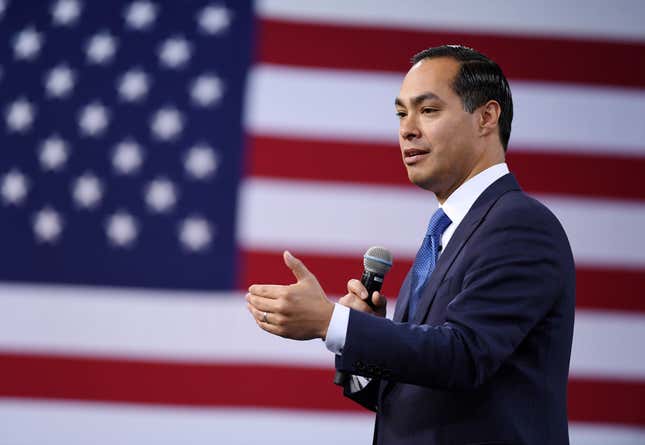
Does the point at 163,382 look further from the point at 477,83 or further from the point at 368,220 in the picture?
the point at 477,83

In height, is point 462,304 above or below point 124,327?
above

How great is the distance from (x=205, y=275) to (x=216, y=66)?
0.90 m

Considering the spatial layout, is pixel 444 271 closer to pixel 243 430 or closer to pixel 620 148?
pixel 243 430

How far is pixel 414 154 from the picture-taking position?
1450mm

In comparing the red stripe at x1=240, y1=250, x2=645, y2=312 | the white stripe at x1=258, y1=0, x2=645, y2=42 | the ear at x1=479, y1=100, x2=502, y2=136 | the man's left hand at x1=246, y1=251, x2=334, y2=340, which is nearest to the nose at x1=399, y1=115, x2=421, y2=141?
the ear at x1=479, y1=100, x2=502, y2=136

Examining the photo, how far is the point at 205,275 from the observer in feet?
10.3

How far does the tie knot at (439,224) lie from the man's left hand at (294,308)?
0.38m

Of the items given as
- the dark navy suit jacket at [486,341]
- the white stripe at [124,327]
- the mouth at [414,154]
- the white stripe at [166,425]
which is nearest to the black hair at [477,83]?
the mouth at [414,154]

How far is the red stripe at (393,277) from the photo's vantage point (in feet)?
10.3

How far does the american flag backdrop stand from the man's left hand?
2.05m

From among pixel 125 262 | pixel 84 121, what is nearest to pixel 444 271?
pixel 125 262

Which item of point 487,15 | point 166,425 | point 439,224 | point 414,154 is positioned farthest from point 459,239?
point 487,15

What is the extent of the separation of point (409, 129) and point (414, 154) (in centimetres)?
→ 5

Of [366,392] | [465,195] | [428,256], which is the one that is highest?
[465,195]
